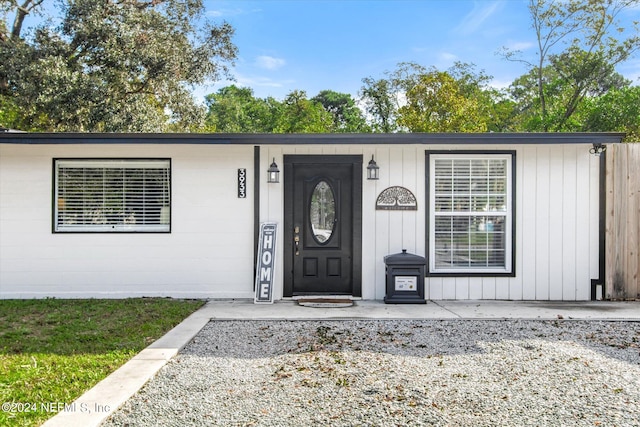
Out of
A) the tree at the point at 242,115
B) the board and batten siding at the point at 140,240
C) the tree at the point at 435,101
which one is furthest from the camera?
the tree at the point at 242,115

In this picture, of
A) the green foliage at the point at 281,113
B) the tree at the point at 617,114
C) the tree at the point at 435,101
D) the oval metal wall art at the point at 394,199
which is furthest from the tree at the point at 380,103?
the oval metal wall art at the point at 394,199

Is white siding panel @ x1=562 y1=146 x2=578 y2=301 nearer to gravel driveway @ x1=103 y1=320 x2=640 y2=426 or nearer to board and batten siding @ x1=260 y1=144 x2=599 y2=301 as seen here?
board and batten siding @ x1=260 y1=144 x2=599 y2=301

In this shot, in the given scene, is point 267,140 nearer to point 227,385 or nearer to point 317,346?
point 317,346

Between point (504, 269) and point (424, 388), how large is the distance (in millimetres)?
3963

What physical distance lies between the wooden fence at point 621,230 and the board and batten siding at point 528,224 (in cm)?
18

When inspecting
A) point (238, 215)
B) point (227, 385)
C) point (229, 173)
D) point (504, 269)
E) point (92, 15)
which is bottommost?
point (227, 385)

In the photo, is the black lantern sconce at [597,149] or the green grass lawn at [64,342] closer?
the green grass lawn at [64,342]

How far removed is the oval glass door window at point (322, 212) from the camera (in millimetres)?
6945

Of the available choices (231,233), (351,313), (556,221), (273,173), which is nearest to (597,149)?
(556,221)

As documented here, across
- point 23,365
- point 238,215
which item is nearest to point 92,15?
point 238,215

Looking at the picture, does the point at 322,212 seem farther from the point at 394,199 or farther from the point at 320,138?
the point at 320,138

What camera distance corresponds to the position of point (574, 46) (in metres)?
21.1

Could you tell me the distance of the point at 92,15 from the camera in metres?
12.0

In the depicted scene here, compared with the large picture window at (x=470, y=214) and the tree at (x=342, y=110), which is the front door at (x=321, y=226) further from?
the tree at (x=342, y=110)
